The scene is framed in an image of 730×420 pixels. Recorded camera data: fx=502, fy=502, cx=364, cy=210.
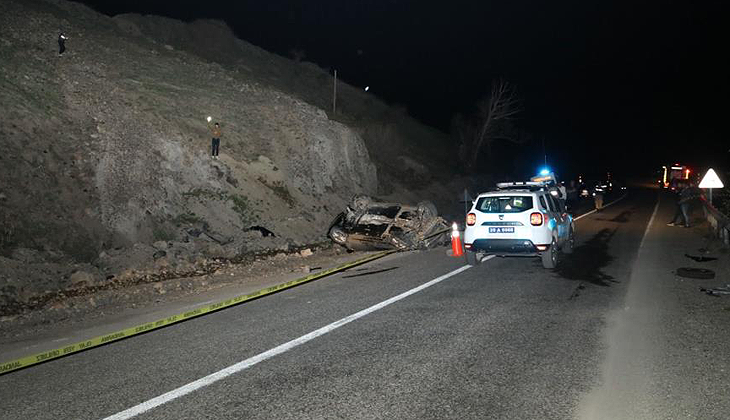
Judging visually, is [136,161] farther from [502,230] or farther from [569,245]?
[569,245]

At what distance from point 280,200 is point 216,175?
8.70 ft

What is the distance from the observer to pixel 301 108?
26812 mm

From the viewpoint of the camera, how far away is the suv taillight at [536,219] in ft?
35.3

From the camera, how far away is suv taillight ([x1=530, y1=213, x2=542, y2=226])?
35.3 ft

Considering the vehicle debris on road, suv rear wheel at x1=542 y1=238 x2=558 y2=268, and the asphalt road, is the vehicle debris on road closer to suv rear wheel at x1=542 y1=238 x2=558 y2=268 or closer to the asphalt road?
the asphalt road

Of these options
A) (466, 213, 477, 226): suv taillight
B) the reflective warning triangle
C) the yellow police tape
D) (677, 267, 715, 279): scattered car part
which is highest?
the reflective warning triangle

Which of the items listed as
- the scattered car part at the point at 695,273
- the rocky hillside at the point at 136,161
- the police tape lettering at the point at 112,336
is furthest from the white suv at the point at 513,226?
the police tape lettering at the point at 112,336

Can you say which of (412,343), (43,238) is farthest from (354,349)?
(43,238)

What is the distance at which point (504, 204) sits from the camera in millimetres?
11461

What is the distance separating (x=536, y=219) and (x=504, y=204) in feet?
2.98

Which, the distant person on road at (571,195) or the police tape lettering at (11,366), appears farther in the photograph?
the distant person on road at (571,195)

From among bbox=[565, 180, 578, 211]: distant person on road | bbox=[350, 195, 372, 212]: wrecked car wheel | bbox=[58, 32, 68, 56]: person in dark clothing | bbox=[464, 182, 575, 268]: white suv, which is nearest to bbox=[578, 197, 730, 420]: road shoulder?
bbox=[464, 182, 575, 268]: white suv

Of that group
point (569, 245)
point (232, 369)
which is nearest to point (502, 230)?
point (569, 245)

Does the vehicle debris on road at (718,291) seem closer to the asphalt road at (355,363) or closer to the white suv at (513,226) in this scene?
the asphalt road at (355,363)
